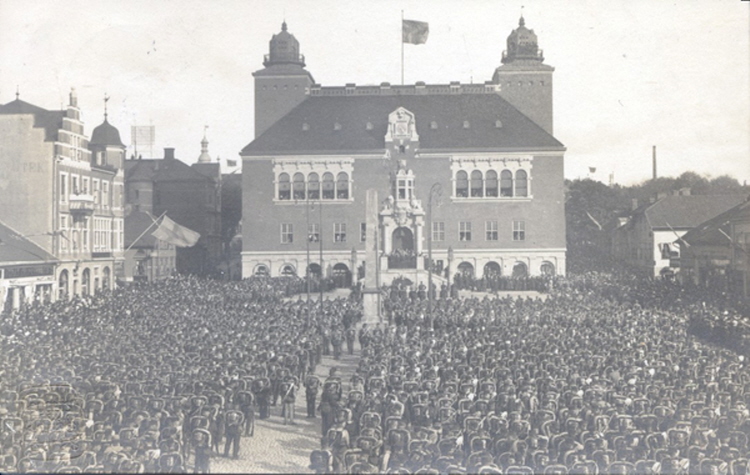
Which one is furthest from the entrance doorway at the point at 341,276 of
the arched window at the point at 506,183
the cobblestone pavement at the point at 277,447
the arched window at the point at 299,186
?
the cobblestone pavement at the point at 277,447

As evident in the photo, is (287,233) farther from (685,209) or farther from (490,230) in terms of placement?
(685,209)

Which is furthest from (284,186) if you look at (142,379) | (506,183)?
(142,379)

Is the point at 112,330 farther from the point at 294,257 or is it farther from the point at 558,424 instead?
the point at 294,257

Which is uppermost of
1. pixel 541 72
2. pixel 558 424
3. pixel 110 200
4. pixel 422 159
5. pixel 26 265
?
pixel 541 72

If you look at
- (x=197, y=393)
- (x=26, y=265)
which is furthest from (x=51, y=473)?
(x=26, y=265)

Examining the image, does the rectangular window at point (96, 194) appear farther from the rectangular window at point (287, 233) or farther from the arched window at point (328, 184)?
the arched window at point (328, 184)

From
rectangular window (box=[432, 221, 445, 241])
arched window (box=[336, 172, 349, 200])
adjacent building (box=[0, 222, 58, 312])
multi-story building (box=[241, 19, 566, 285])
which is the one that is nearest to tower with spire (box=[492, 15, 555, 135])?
multi-story building (box=[241, 19, 566, 285])

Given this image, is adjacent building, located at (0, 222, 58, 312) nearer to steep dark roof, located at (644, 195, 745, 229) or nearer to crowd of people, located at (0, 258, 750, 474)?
crowd of people, located at (0, 258, 750, 474)
